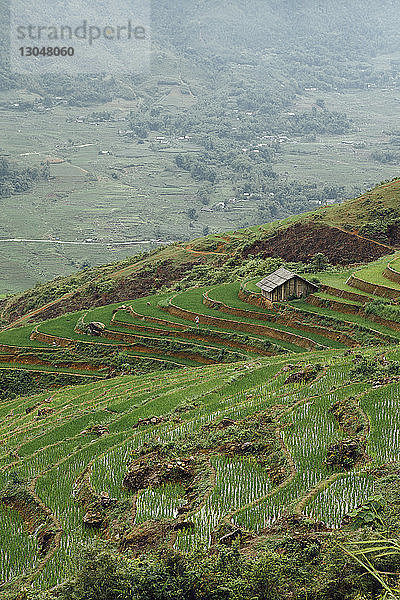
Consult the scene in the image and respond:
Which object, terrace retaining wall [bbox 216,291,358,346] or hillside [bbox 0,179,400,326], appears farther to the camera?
hillside [bbox 0,179,400,326]

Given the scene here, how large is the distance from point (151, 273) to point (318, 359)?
24.7 m

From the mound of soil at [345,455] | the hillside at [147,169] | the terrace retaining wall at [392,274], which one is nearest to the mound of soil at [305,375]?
the mound of soil at [345,455]

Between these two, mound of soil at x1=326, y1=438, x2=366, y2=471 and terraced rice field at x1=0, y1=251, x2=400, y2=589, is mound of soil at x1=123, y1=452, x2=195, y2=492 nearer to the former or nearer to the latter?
terraced rice field at x1=0, y1=251, x2=400, y2=589

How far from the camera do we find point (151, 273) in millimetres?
42719

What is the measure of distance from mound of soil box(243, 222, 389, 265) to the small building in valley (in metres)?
9.03

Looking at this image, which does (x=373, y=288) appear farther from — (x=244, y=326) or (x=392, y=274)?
(x=244, y=326)

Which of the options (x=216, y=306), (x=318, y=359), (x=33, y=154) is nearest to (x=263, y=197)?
(x=33, y=154)

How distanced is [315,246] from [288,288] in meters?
11.5

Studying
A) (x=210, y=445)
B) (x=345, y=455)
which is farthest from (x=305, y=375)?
(x=345, y=455)

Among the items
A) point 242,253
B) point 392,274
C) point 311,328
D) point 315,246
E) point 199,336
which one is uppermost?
point 392,274

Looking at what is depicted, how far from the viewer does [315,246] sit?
38.6 metres

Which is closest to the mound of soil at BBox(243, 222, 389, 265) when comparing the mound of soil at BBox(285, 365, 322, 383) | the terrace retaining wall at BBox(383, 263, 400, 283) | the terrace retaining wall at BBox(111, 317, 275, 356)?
the terrace retaining wall at BBox(383, 263, 400, 283)

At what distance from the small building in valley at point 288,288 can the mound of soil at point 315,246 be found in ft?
29.6

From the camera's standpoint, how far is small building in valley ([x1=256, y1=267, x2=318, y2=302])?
2770cm
